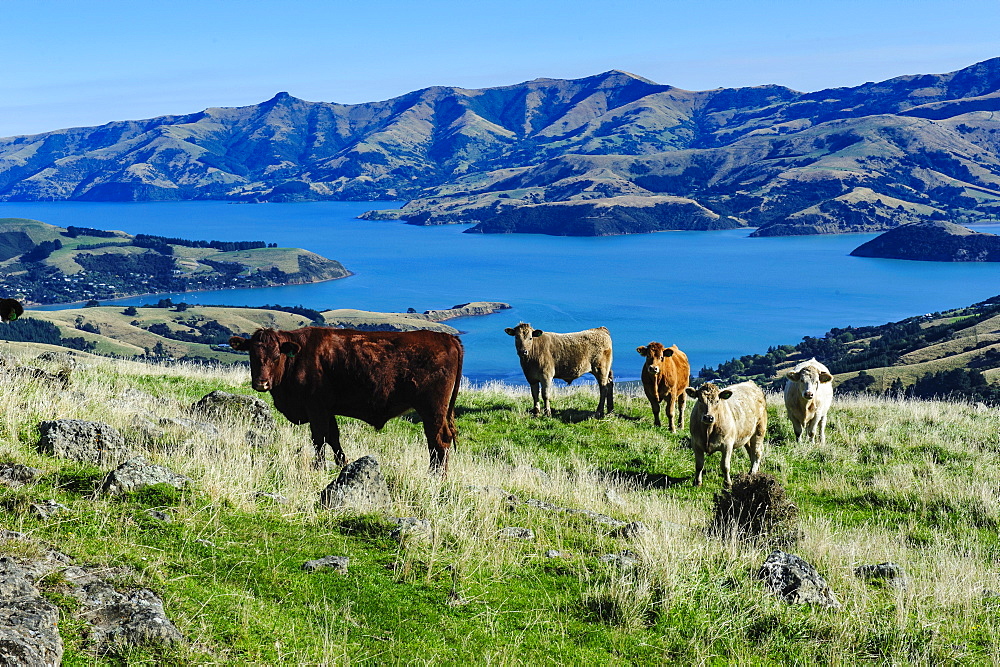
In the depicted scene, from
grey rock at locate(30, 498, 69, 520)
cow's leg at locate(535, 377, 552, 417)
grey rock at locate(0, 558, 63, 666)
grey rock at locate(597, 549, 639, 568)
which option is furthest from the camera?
cow's leg at locate(535, 377, 552, 417)


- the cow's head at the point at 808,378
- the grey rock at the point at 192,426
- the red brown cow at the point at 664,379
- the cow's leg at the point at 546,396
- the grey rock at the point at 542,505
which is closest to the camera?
the grey rock at the point at 542,505

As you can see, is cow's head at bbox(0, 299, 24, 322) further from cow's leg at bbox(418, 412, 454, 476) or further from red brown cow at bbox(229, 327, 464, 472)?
cow's leg at bbox(418, 412, 454, 476)

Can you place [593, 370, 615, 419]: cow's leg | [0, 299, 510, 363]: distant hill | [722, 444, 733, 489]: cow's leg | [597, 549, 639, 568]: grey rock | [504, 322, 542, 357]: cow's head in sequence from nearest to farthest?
[597, 549, 639, 568]: grey rock < [722, 444, 733, 489]: cow's leg < [504, 322, 542, 357]: cow's head < [593, 370, 615, 419]: cow's leg < [0, 299, 510, 363]: distant hill

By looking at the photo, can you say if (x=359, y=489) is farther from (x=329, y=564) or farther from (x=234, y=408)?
(x=234, y=408)

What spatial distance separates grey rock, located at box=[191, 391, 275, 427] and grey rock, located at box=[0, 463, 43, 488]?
18.0ft

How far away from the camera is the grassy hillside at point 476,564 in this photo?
522 cm

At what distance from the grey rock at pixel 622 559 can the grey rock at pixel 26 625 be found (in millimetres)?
4275

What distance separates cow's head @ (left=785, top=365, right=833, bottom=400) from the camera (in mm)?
14414

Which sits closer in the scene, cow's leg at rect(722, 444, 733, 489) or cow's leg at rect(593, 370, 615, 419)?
cow's leg at rect(722, 444, 733, 489)

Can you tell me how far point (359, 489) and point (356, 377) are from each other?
2819 mm

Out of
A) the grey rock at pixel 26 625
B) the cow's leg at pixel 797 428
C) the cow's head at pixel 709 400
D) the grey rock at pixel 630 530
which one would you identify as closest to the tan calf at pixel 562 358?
the cow's leg at pixel 797 428

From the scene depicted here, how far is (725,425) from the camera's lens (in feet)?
40.4

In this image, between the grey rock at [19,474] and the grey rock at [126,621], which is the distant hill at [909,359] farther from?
the grey rock at [126,621]

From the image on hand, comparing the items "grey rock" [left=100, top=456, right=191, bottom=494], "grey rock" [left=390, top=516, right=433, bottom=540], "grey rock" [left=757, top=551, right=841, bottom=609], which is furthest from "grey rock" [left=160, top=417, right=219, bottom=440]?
"grey rock" [left=757, top=551, right=841, bottom=609]
